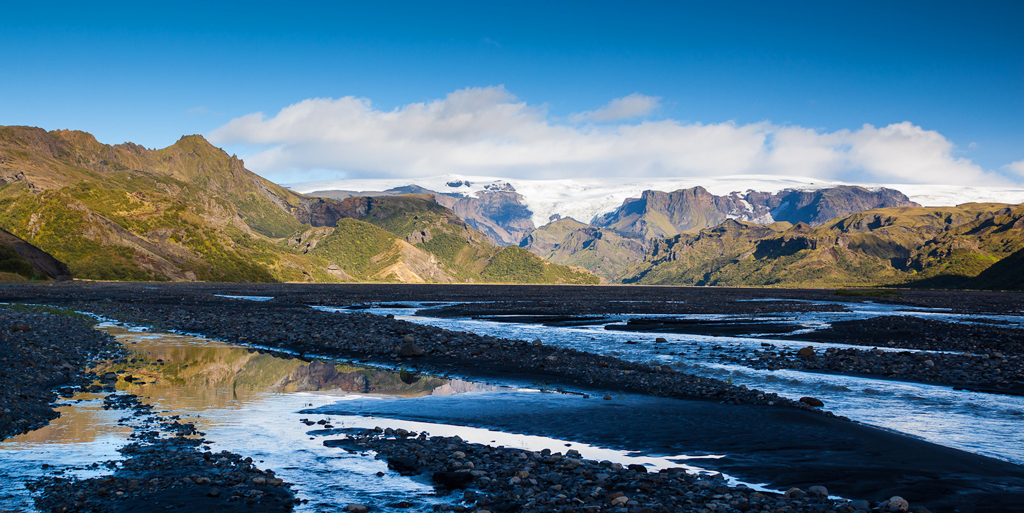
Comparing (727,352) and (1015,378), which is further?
(727,352)

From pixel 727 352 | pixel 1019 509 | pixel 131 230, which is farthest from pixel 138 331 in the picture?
pixel 131 230

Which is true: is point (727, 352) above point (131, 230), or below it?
below

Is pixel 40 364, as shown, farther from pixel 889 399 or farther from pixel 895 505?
pixel 889 399

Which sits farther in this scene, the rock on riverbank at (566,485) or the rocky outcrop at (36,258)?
the rocky outcrop at (36,258)

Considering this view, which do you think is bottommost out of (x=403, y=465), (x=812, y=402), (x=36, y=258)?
(x=812, y=402)

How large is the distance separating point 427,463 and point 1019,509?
36.5 ft

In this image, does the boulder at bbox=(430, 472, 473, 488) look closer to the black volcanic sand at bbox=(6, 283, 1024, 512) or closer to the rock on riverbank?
the rock on riverbank

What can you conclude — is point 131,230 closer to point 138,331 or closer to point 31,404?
point 138,331

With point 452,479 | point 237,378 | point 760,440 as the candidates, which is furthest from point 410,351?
point 452,479

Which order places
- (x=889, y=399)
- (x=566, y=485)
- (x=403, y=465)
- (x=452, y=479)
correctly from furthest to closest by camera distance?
(x=889, y=399) → (x=403, y=465) → (x=452, y=479) → (x=566, y=485)

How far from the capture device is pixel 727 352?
117ft

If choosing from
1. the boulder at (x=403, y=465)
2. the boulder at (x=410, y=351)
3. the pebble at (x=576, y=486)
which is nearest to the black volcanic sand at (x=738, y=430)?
the boulder at (x=410, y=351)

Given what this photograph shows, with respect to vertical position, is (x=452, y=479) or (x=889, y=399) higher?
(x=452, y=479)

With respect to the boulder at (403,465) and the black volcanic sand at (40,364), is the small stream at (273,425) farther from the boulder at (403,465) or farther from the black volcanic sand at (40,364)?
the black volcanic sand at (40,364)
